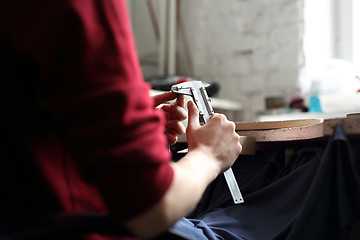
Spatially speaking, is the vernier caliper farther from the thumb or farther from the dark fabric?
Result: the dark fabric

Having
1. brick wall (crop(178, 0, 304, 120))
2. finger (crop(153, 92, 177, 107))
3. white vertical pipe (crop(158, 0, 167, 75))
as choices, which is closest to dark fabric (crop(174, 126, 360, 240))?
finger (crop(153, 92, 177, 107))

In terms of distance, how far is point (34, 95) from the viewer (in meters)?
0.42

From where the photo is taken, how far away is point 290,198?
766 millimetres

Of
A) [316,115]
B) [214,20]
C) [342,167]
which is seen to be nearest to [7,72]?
[342,167]

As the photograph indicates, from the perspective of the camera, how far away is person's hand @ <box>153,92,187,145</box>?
755 mm

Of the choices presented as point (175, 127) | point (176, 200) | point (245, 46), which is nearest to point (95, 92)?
point (176, 200)

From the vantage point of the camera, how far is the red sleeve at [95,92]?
1.25 feet

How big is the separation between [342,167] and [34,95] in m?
0.50

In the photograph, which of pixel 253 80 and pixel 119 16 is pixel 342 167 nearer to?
pixel 119 16

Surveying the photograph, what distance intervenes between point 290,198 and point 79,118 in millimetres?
538

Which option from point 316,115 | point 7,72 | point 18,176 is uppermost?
point 7,72

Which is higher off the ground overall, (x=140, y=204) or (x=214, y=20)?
(x=214, y=20)

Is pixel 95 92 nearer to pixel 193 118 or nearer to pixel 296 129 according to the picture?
pixel 193 118

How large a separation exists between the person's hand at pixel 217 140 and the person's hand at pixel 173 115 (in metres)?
0.12
